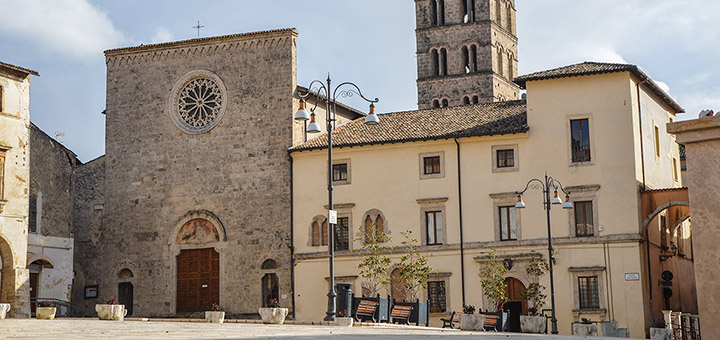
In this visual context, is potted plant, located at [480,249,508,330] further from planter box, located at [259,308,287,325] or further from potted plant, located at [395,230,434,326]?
planter box, located at [259,308,287,325]

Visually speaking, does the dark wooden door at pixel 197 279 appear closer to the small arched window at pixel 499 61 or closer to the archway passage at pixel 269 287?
the archway passage at pixel 269 287

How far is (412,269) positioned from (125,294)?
45.6ft

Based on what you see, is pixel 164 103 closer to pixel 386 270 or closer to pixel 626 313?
pixel 386 270

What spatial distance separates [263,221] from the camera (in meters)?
44.3

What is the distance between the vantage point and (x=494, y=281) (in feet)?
128

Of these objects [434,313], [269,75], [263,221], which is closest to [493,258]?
[434,313]

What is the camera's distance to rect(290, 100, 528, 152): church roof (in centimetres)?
4200

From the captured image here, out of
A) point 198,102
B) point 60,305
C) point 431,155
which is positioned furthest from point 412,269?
point 60,305

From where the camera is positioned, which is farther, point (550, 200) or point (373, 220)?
point (373, 220)

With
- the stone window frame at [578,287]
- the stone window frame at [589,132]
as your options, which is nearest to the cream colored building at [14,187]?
the stone window frame at [578,287]

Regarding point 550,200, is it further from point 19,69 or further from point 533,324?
point 19,69

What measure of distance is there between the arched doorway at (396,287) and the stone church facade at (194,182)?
4.56 m

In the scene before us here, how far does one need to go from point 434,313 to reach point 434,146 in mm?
6967

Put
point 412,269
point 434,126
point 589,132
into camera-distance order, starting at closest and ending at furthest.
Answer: point 589,132 < point 412,269 < point 434,126
